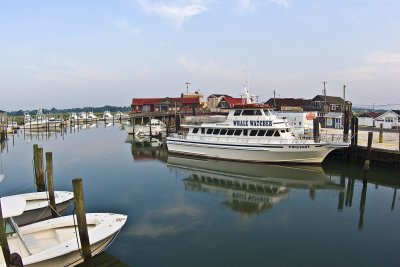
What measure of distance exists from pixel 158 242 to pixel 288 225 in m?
6.17

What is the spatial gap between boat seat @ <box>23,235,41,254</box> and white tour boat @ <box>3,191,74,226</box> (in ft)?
11.0

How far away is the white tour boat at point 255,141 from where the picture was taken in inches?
1017

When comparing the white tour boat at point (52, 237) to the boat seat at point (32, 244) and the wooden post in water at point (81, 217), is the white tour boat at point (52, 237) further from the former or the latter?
the wooden post in water at point (81, 217)

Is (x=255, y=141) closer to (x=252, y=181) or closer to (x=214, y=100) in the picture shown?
(x=252, y=181)

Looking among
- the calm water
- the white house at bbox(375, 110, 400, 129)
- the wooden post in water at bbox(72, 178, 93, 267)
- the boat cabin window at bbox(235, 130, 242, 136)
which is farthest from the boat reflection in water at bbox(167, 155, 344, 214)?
the white house at bbox(375, 110, 400, 129)

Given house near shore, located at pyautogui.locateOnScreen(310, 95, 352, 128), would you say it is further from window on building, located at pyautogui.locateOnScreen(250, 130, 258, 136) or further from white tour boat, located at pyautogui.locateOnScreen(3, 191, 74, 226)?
white tour boat, located at pyautogui.locateOnScreen(3, 191, 74, 226)

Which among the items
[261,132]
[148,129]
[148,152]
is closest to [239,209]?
[261,132]

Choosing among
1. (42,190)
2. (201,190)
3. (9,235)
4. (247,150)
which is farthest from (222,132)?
(9,235)

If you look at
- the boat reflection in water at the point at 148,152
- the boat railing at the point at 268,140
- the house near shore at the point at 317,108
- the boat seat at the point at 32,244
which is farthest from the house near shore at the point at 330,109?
the boat seat at the point at 32,244

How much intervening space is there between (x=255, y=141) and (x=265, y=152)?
1317mm

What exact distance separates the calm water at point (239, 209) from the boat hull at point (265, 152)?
0.83 metres

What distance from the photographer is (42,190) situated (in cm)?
1684

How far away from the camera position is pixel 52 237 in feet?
38.3

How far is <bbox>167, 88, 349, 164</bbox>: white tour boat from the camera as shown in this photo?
2583cm
